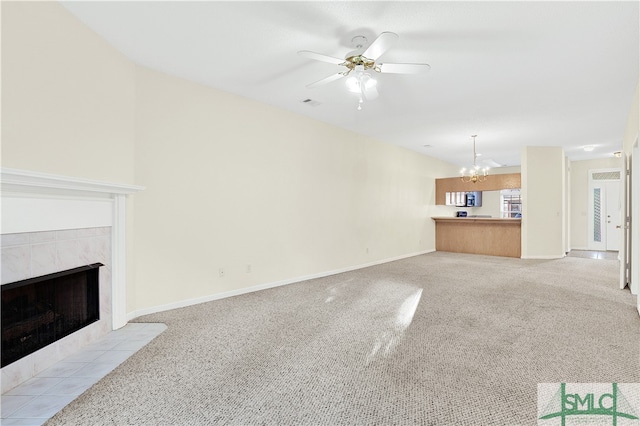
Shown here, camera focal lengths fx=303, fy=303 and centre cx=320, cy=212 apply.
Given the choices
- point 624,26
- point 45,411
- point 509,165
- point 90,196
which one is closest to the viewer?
point 45,411

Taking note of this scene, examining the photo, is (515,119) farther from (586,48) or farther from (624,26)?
(624,26)

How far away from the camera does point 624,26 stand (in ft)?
8.34

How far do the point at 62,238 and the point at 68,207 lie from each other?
26 centimetres

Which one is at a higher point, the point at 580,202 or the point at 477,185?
the point at 477,185

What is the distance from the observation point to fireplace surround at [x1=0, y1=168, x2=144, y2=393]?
80.2 inches

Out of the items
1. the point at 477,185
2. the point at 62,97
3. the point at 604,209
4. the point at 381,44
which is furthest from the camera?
the point at 604,209

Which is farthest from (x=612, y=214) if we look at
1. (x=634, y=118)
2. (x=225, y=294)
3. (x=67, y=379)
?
(x=67, y=379)

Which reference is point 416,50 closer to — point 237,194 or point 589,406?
point 237,194

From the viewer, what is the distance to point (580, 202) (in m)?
8.90

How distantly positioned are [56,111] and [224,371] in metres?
2.40

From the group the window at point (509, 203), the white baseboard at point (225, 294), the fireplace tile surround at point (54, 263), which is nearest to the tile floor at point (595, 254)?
the window at point (509, 203)

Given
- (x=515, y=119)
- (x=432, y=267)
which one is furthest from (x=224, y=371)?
(x=515, y=119)

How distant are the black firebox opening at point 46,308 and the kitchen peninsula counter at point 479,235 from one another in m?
8.24

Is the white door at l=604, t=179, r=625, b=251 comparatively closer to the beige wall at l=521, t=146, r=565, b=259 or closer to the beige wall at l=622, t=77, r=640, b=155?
the beige wall at l=521, t=146, r=565, b=259
